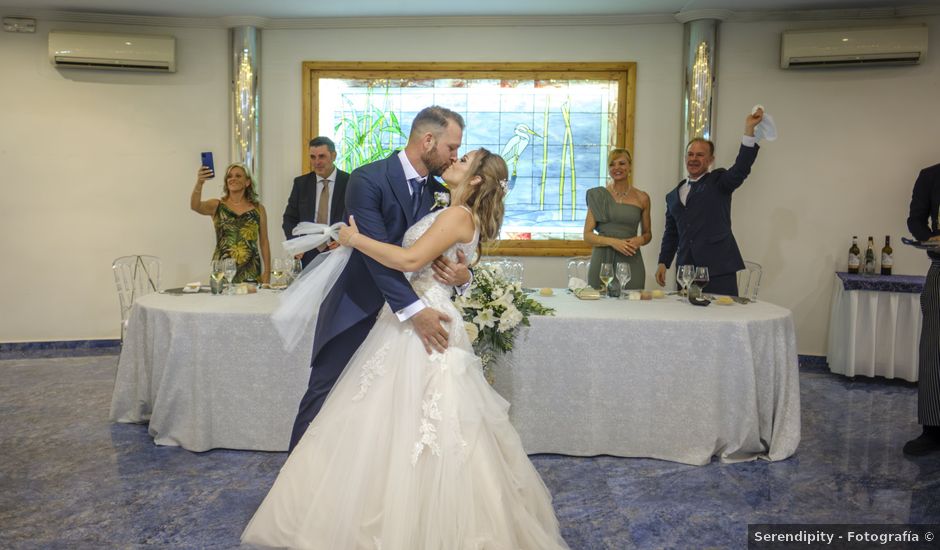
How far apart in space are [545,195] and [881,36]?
9.56ft

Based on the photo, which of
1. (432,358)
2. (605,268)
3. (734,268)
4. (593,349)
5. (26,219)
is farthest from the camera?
(26,219)

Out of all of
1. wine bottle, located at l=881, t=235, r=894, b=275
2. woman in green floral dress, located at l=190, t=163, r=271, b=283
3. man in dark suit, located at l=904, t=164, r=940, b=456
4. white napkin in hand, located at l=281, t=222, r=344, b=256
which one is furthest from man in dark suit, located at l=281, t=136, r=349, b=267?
wine bottle, located at l=881, t=235, r=894, b=275

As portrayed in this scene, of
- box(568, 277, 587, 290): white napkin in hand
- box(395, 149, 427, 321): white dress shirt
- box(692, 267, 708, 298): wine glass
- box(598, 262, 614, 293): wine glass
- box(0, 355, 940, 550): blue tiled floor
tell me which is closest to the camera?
box(395, 149, 427, 321): white dress shirt

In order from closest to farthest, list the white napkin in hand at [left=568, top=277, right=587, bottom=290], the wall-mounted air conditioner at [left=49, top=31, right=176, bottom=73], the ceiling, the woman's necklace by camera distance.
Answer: the white napkin in hand at [left=568, top=277, right=587, bottom=290], the woman's necklace, the ceiling, the wall-mounted air conditioner at [left=49, top=31, right=176, bottom=73]

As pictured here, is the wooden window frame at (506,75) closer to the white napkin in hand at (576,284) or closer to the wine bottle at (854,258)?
the wine bottle at (854,258)

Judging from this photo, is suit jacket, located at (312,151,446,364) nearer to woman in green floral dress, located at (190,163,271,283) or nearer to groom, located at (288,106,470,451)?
groom, located at (288,106,470,451)

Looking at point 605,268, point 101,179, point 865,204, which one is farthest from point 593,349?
point 101,179

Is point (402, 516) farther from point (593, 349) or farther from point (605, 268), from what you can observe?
point (605, 268)

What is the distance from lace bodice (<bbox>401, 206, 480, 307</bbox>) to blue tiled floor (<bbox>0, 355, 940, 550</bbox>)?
1093mm

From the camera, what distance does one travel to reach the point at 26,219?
6.77 metres

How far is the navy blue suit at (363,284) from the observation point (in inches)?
102

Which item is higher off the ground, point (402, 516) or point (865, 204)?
point (865, 204)

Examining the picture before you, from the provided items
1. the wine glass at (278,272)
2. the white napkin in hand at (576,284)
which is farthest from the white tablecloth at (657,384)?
the wine glass at (278,272)

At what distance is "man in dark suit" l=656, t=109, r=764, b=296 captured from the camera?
475cm
